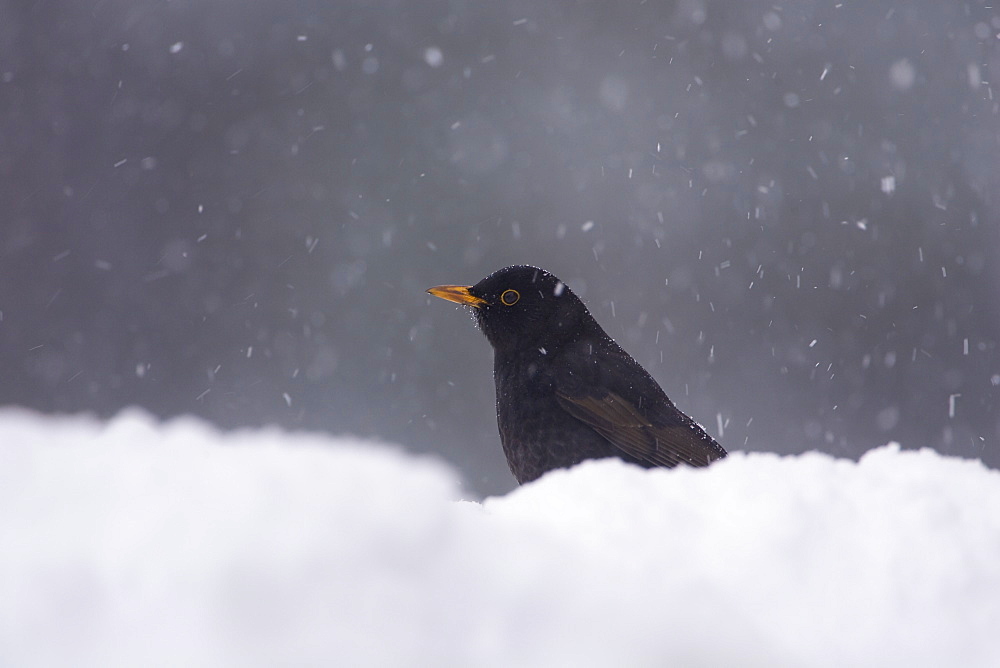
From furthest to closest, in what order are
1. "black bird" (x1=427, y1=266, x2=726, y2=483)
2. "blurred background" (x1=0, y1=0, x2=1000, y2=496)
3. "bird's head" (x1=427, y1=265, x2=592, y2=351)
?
"blurred background" (x1=0, y1=0, x2=1000, y2=496), "bird's head" (x1=427, y1=265, x2=592, y2=351), "black bird" (x1=427, y1=266, x2=726, y2=483)

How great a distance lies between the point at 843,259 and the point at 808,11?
11.6 ft

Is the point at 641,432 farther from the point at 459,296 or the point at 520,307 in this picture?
the point at 459,296

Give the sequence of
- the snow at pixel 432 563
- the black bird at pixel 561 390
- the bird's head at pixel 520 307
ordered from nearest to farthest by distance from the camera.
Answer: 1. the snow at pixel 432 563
2. the black bird at pixel 561 390
3. the bird's head at pixel 520 307

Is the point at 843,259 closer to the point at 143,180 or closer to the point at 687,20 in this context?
the point at 687,20

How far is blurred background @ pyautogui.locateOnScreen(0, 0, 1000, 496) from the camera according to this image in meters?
8.36

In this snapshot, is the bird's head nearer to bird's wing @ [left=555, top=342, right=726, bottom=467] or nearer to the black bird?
the black bird

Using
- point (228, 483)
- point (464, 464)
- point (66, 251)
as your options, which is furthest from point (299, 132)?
point (228, 483)

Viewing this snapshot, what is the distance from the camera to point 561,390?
3.23 metres

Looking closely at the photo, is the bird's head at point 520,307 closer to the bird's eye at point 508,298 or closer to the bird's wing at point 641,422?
the bird's eye at point 508,298

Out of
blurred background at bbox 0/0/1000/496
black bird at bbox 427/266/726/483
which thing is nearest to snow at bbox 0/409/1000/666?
black bird at bbox 427/266/726/483

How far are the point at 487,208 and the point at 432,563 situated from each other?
28.5 feet

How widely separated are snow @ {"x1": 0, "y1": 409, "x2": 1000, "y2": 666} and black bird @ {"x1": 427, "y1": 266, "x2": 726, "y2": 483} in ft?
6.95

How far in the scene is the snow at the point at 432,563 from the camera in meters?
0.66

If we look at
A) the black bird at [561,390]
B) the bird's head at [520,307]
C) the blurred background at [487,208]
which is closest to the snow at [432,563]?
the black bird at [561,390]
